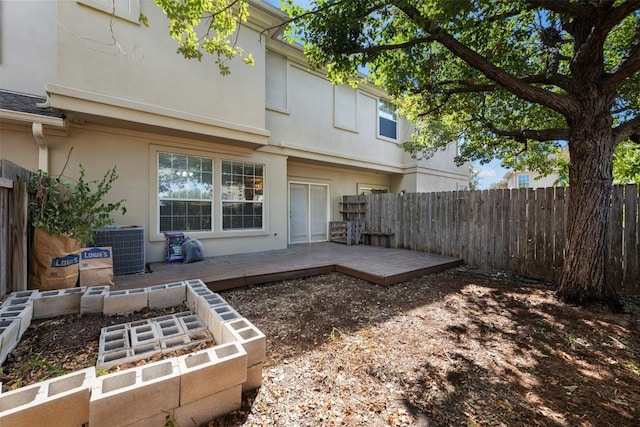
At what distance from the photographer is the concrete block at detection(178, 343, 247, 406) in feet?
5.11

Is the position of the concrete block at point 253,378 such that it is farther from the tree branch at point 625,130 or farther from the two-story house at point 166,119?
the tree branch at point 625,130

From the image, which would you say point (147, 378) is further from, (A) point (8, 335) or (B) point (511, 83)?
(B) point (511, 83)

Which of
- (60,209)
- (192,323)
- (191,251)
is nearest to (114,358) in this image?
(192,323)

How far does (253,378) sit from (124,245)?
4.20 m

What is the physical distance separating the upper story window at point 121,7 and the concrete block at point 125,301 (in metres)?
5.04

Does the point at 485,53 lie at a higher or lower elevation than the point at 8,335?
higher

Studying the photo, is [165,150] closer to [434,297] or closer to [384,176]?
[434,297]

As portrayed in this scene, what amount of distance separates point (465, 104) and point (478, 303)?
4.38m

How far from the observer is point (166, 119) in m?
5.14

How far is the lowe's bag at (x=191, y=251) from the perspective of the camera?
18.1 ft

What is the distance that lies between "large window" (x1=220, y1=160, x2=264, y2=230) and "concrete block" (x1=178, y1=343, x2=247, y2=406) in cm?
504

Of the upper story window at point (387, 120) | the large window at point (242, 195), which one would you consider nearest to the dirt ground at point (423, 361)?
the large window at point (242, 195)

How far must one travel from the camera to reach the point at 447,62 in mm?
5273

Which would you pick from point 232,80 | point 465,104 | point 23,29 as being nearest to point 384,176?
point 465,104
